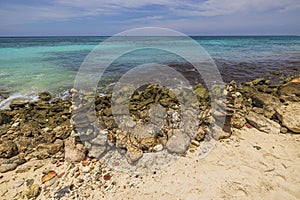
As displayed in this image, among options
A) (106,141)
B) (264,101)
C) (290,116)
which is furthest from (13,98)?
A: (290,116)

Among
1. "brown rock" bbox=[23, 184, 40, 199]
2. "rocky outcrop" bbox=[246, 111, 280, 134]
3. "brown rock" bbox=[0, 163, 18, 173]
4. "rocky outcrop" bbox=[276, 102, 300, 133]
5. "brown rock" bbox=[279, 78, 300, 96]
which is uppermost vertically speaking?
"brown rock" bbox=[279, 78, 300, 96]

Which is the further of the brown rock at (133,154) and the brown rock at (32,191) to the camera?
the brown rock at (133,154)

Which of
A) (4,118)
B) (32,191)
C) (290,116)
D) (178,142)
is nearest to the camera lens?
(32,191)

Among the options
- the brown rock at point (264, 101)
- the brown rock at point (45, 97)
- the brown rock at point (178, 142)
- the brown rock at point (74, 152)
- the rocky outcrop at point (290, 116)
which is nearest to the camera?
the brown rock at point (74, 152)

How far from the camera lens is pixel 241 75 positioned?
10.3 m

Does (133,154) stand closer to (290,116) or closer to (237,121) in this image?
(237,121)

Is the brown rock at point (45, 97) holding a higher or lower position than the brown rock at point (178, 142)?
higher

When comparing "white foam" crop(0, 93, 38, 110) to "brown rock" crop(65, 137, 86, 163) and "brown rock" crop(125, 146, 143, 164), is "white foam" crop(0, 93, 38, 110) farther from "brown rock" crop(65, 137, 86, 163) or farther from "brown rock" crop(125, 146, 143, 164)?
"brown rock" crop(125, 146, 143, 164)

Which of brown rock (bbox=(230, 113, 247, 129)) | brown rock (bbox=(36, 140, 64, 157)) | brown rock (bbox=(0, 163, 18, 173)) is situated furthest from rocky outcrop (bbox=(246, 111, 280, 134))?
brown rock (bbox=(0, 163, 18, 173))

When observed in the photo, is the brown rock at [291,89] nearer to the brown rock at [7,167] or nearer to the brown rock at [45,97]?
the brown rock at [7,167]

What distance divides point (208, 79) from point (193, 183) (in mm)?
7283

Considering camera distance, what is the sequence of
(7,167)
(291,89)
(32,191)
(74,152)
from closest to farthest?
(32,191)
(7,167)
(74,152)
(291,89)

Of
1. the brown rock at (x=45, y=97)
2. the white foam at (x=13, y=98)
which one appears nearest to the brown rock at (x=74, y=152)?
the brown rock at (x=45, y=97)

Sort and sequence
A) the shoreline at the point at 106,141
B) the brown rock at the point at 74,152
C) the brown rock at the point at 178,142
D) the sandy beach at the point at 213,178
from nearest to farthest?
the sandy beach at the point at 213,178
the shoreline at the point at 106,141
the brown rock at the point at 74,152
the brown rock at the point at 178,142
